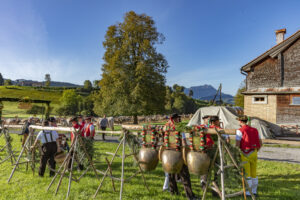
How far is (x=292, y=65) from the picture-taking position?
1733 cm

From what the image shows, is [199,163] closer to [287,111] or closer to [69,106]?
[287,111]

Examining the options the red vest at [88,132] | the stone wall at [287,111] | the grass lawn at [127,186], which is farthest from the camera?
the stone wall at [287,111]

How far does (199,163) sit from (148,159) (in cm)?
132

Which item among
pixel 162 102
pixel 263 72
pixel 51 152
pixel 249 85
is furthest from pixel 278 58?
pixel 51 152

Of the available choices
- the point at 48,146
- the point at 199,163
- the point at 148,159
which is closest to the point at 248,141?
the point at 199,163

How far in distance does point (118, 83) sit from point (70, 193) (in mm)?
21268

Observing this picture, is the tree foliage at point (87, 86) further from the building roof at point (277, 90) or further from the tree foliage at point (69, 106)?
the building roof at point (277, 90)

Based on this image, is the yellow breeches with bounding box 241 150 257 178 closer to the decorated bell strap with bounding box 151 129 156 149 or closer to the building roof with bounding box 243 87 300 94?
the decorated bell strap with bounding box 151 129 156 149

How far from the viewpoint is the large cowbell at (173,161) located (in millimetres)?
4090

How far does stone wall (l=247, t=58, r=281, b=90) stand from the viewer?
18016 millimetres

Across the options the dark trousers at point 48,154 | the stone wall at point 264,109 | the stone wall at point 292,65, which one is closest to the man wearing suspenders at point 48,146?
the dark trousers at point 48,154

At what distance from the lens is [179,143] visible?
4.27 m

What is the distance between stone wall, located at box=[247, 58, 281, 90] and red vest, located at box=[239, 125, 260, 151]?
16.3 metres

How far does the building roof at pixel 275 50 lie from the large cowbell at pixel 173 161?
18.9 metres
